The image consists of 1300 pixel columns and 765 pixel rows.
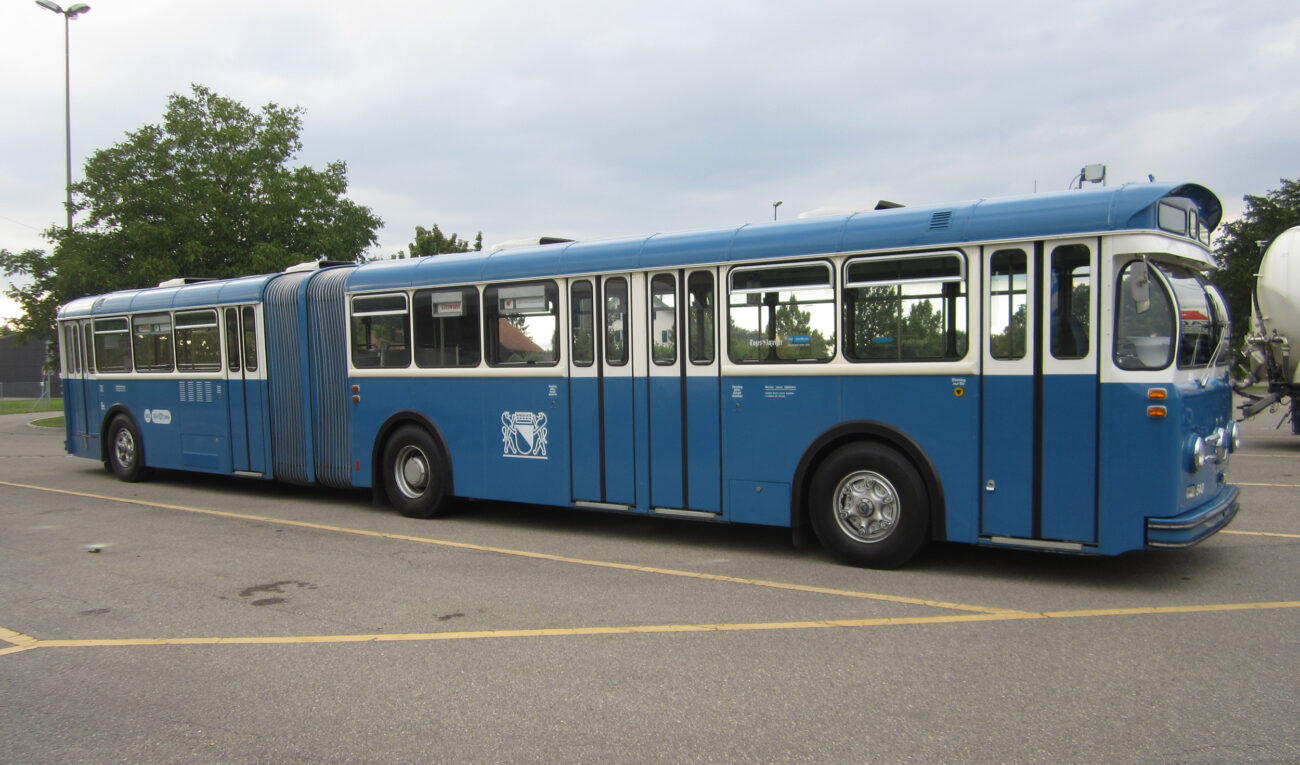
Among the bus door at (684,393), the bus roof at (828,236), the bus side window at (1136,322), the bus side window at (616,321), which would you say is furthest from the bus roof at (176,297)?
the bus side window at (1136,322)

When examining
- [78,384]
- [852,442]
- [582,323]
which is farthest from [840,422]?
[78,384]

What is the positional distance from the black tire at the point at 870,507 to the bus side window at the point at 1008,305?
114 centimetres

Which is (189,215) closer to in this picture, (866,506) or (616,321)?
(616,321)

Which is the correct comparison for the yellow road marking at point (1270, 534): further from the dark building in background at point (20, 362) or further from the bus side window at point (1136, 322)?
the dark building in background at point (20, 362)

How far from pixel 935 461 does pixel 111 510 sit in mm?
A: 9827

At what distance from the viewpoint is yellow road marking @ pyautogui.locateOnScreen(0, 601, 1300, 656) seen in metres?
5.64

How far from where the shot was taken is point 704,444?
798 centimetres

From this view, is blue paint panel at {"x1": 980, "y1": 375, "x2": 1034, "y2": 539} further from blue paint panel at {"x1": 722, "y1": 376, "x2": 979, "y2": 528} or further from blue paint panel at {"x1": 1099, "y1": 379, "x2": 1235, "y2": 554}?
blue paint panel at {"x1": 1099, "y1": 379, "x2": 1235, "y2": 554}

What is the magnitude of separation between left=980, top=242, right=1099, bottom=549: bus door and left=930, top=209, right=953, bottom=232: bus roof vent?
424 mm

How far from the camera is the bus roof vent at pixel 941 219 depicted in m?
6.72

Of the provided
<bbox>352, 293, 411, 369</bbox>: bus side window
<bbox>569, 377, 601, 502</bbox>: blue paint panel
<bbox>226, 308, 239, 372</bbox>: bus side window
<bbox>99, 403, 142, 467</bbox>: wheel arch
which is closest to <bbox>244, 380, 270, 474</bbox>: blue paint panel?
<bbox>226, 308, 239, 372</bbox>: bus side window

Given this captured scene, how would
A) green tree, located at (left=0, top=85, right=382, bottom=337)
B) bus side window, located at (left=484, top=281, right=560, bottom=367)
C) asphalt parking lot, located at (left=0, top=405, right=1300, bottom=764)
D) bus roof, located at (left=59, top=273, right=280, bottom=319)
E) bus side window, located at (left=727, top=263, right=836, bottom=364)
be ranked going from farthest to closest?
green tree, located at (left=0, top=85, right=382, bottom=337)
bus roof, located at (left=59, top=273, right=280, bottom=319)
bus side window, located at (left=484, top=281, right=560, bottom=367)
bus side window, located at (left=727, top=263, right=836, bottom=364)
asphalt parking lot, located at (left=0, top=405, right=1300, bottom=764)

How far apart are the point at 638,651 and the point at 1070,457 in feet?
11.0

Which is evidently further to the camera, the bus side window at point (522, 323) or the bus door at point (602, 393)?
the bus side window at point (522, 323)
